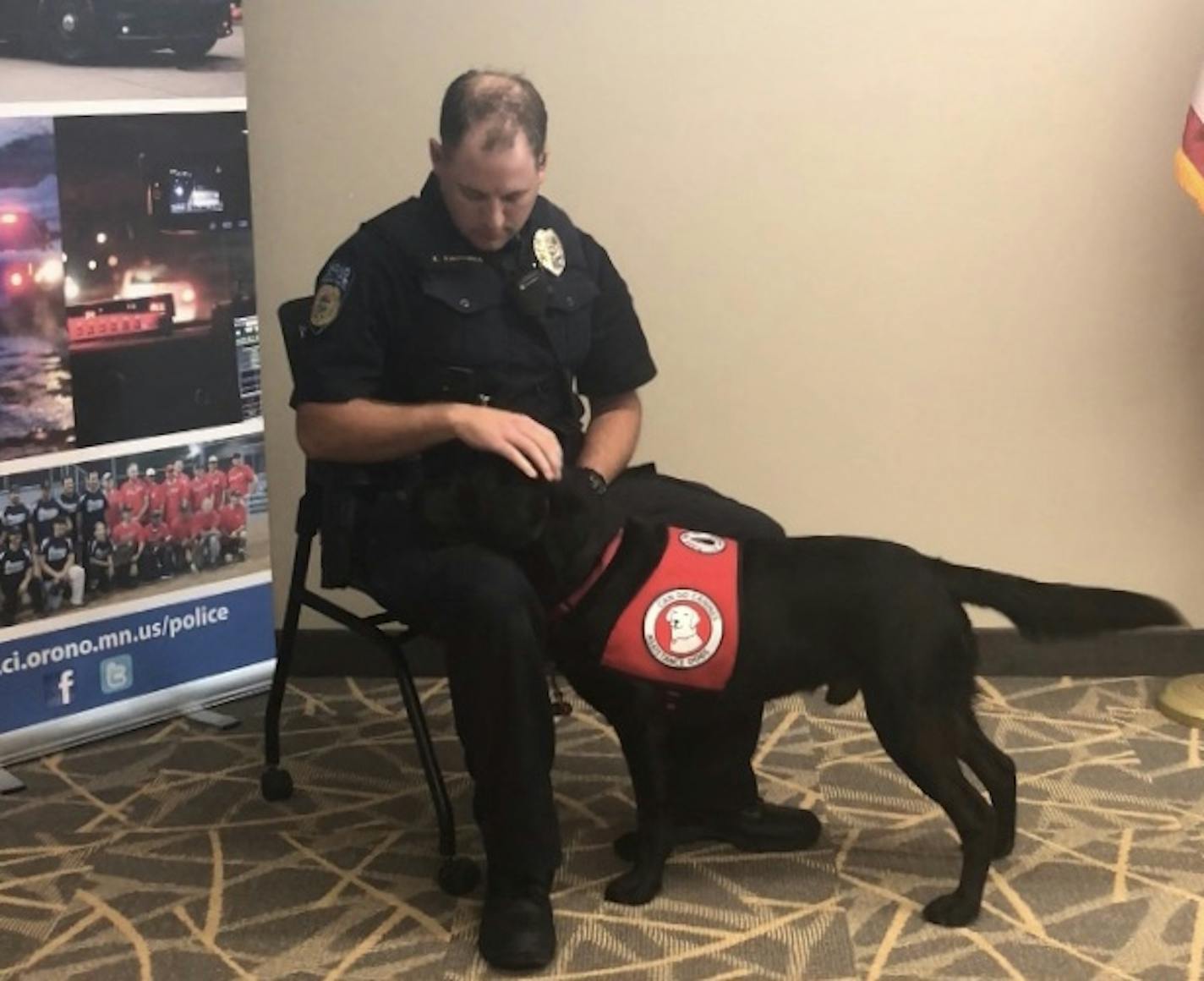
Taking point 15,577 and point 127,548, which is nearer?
point 15,577

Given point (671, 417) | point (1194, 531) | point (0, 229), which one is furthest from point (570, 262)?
point (1194, 531)

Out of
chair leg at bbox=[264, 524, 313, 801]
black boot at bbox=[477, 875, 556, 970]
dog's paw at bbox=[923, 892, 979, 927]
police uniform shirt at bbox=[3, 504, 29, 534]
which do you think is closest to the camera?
black boot at bbox=[477, 875, 556, 970]

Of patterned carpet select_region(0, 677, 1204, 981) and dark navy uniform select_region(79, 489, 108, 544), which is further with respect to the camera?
dark navy uniform select_region(79, 489, 108, 544)

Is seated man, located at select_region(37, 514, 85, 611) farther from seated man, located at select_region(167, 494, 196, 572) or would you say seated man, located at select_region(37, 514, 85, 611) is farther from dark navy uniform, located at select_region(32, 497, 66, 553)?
seated man, located at select_region(167, 494, 196, 572)

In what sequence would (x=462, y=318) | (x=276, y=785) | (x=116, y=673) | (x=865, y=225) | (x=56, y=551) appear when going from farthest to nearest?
1. (x=865, y=225)
2. (x=116, y=673)
3. (x=56, y=551)
4. (x=276, y=785)
5. (x=462, y=318)

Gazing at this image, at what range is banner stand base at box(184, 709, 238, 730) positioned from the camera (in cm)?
275

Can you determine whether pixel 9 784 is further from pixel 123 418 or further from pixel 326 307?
pixel 326 307

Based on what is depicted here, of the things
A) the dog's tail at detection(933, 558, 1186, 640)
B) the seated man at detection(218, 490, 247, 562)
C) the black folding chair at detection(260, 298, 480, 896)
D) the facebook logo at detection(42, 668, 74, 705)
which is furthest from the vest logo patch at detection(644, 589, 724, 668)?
the facebook logo at detection(42, 668, 74, 705)

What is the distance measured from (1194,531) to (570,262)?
145 cm

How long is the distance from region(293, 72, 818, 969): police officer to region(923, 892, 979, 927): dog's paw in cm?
27

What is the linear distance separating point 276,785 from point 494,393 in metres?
0.77

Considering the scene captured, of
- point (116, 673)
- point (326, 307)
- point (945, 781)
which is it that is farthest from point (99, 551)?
point (945, 781)

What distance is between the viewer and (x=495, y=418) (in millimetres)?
1991

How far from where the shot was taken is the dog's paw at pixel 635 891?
6.89 ft
